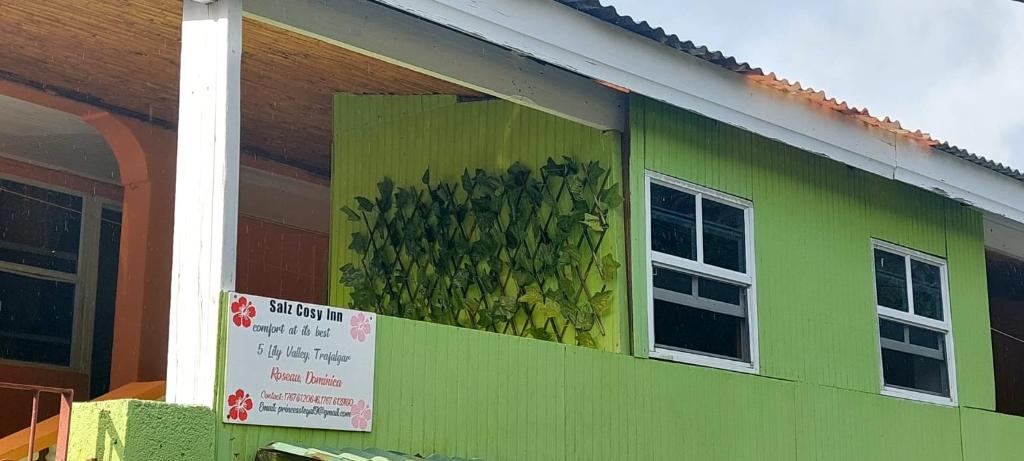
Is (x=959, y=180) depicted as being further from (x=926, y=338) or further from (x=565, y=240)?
(x=565, y=240)

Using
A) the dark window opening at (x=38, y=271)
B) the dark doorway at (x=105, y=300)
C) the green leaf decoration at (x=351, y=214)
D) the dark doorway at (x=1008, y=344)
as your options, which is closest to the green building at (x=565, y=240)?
the green leaf decoration at (x=351, y=214)

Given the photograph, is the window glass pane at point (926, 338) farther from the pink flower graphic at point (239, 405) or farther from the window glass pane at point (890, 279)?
the pink flower graphic at point (239, 405)

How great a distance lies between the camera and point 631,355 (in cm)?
862

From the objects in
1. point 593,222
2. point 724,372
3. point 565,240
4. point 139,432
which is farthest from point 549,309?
point 139,432

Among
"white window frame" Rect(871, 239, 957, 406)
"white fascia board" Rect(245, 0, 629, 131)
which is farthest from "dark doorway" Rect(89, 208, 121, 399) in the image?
"white window frame" Rect(871, 239, 957, 406)

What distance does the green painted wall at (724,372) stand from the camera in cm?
736

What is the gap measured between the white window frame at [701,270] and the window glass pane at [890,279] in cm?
176

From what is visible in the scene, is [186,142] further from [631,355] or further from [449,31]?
[631,355]

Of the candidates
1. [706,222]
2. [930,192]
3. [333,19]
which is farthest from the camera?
[930,192]

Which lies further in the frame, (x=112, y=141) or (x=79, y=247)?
(x=79, y=247)

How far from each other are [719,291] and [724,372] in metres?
0.62

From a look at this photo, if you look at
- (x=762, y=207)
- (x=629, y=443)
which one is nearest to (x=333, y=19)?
(x=629, y=443)

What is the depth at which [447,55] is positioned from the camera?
792 centimetres

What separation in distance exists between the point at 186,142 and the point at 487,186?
131 inches
